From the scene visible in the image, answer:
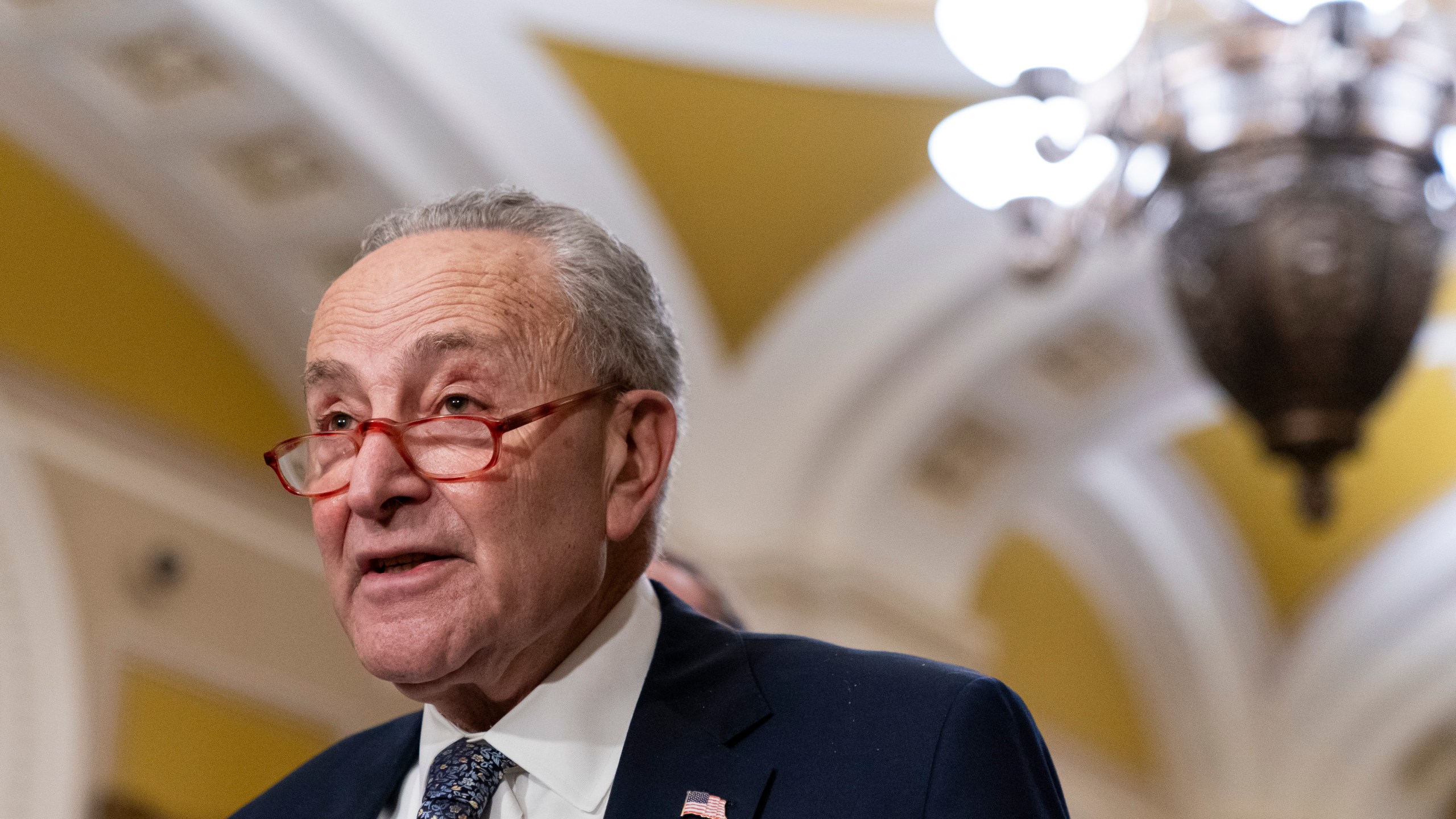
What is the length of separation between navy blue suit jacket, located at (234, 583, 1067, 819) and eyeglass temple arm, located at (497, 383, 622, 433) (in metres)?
0.25

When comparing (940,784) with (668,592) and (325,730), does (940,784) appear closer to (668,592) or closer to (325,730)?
(668,592)

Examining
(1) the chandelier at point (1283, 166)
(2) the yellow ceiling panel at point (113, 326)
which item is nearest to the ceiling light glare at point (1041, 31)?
(1) the chandelier at point (1283, 166)

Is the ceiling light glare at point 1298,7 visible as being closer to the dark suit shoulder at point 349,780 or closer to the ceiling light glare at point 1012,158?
the ceiling light glare at point 1012,158

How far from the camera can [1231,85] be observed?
14.9 ft

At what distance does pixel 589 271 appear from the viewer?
1.59 meters

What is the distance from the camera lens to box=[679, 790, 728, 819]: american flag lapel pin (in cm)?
140

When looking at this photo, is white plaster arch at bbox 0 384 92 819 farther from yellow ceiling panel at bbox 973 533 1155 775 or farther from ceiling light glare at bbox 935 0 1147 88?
yellow ceiling panel at bbox 973 533 1155 775

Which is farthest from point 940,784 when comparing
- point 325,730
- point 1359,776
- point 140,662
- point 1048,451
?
point 1359,776

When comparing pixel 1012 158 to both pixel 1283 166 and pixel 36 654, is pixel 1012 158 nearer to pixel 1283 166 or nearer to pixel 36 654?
pixel 1283 166

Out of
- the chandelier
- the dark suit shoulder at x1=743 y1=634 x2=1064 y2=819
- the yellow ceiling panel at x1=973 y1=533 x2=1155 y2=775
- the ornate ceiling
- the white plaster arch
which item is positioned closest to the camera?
the dark suit shoulder at x1=743 y1=634 x2=1064 y2=819

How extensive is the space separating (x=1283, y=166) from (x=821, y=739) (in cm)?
332

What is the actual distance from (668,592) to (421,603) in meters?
0.34

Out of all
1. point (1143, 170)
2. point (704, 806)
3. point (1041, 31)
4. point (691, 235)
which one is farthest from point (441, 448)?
point (691, 235)

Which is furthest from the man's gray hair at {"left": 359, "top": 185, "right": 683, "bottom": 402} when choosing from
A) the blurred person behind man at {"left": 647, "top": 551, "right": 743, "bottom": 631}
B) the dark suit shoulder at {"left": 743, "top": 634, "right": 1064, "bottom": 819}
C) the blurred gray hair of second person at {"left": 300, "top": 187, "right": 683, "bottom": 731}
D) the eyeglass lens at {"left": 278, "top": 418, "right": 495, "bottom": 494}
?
the blurred person behind man at {"left": 647, "top": 551, "right": 743, "bottom": 631}
